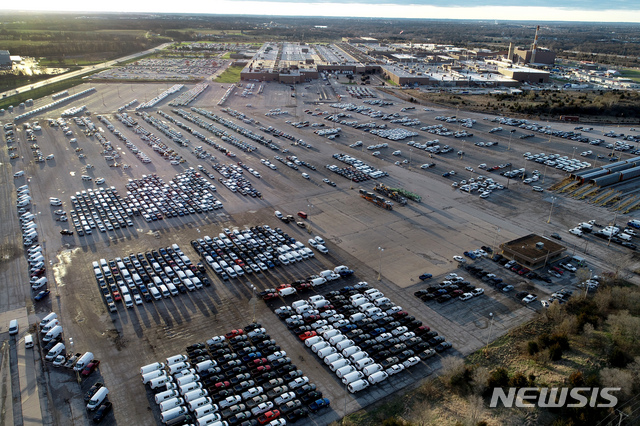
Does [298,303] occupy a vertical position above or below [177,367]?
above

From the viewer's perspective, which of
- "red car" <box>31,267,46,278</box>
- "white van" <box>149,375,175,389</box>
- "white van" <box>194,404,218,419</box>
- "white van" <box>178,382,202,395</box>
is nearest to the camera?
"white van" <box>194,404,218,419</box>

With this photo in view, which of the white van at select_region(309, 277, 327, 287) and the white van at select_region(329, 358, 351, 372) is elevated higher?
the white van at select_region(309, 277, 327, 287)

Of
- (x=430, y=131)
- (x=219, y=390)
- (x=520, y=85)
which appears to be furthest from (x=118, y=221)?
(x=520, y=85)

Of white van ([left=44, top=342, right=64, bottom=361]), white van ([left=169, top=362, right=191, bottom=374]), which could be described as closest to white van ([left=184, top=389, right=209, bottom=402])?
white van ([left=169, top=362, right=191, bottom=374])

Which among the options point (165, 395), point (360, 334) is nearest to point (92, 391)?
point (165, 395)

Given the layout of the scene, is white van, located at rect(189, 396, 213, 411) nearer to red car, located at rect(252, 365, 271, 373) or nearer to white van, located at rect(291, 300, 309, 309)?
red car, located at rect(252, 365, 271, 373)

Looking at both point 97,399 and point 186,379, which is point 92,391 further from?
point 186,379
